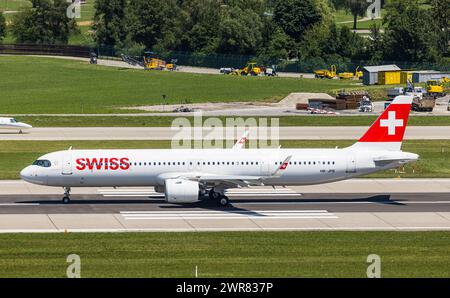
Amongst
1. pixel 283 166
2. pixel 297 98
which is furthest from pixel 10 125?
pixel 283 166

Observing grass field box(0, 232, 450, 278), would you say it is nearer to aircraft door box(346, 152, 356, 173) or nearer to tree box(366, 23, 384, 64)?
aircraft door box(346, 152, 356, 173)

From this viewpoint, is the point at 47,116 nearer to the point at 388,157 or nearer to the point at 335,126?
the point at 335,126

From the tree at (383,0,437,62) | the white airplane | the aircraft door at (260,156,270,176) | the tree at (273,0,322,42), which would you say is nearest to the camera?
the white airplane

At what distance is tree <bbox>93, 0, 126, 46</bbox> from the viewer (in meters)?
192

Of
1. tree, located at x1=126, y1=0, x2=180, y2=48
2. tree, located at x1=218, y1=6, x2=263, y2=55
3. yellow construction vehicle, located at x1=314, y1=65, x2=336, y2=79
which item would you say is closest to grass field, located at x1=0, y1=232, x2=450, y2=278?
yellow construction vehicle, located at x1=314, y1=65, x2=336, y2=79

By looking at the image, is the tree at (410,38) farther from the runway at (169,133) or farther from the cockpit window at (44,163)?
the cockpit window at (44,163)

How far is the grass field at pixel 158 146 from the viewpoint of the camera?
6412cm

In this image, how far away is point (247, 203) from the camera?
5272 centimetres

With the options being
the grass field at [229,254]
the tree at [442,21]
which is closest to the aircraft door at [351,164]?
the grass field at [229,254]

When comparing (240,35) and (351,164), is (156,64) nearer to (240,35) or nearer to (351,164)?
(240,35)

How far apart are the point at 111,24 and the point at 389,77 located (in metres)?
74.0

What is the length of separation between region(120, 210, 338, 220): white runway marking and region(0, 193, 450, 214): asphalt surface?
0.88m

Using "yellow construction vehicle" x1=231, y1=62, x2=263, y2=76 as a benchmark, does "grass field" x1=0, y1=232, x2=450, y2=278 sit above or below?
below
